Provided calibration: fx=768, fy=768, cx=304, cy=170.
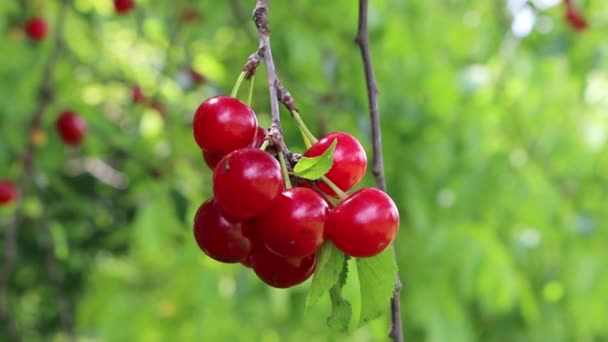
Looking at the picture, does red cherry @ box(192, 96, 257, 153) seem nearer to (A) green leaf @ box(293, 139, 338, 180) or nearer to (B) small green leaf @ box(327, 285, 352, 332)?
(A) green leaf @ box(293, 139, 338, 180)

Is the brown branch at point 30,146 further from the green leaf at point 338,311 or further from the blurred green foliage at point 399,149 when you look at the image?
the green leaf at point 338,311

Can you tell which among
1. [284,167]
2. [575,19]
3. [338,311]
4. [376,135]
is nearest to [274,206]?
[284,167]

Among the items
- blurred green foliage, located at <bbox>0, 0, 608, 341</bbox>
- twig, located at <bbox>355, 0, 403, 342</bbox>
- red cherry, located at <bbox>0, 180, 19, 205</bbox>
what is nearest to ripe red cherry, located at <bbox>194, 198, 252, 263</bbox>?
twig, located at <bbox>355, 0, 403, 342</bbox>

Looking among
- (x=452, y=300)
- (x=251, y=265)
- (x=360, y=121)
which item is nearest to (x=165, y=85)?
(x=360, y=121)

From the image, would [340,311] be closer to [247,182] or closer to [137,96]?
[247,182]

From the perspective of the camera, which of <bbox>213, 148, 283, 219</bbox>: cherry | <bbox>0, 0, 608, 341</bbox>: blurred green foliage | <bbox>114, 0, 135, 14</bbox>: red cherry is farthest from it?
<bbox>0, 0, 608, 341</bbox>: blurred green foliage

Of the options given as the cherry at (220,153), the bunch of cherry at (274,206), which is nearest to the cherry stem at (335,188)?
the bunch of cherry at (274,206)

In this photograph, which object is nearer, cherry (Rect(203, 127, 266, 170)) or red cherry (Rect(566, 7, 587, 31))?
cherry (Rect(203, 127, 266, 170))

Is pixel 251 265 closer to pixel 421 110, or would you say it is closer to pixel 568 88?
pixel 421 110
